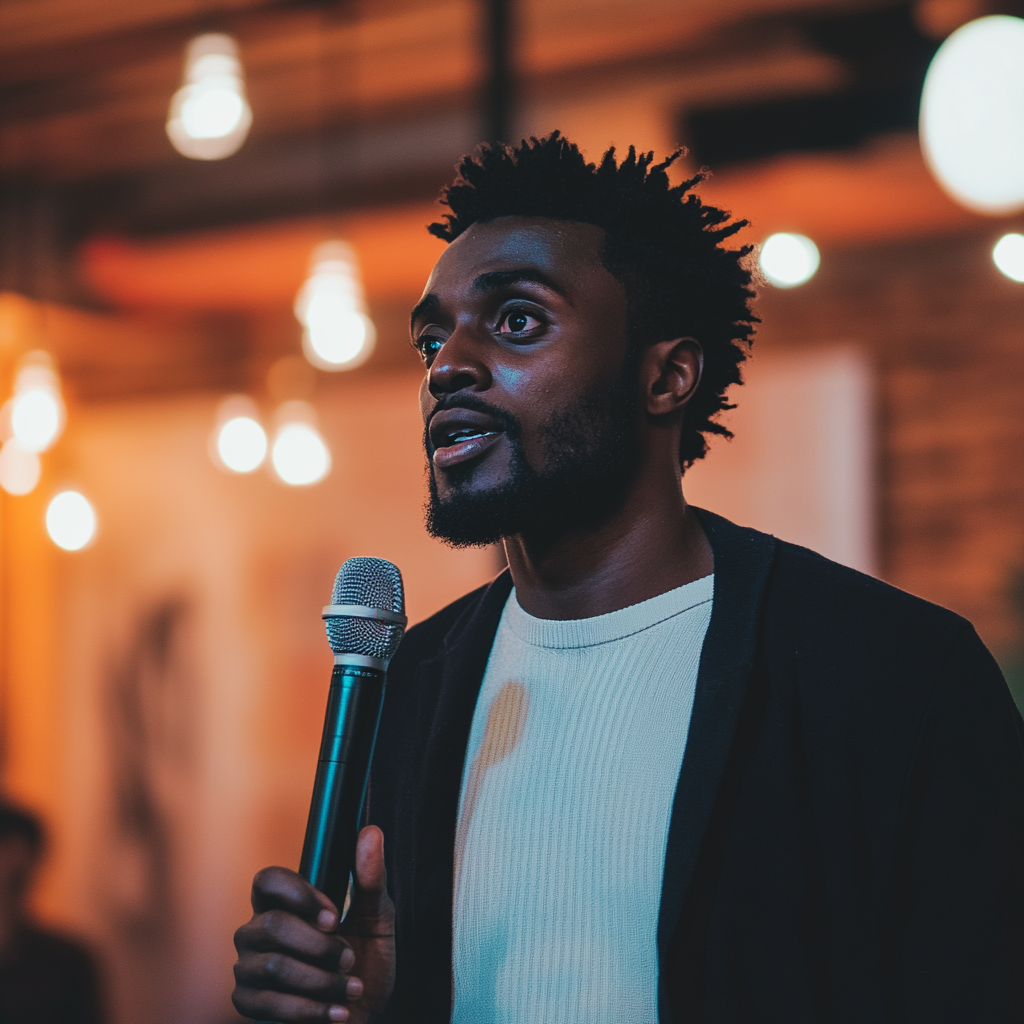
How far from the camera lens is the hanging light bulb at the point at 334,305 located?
387cm

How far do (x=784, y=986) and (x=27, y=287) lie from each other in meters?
4.87

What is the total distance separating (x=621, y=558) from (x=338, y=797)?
58 centimetres

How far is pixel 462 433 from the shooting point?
5.26 feet

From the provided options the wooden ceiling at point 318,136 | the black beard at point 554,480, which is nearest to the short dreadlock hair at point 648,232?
the black beard at point 554,480

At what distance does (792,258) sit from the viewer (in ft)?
12.8

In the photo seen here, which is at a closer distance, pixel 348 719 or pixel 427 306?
pixel 348 719

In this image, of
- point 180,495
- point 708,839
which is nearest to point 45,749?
point 180,495

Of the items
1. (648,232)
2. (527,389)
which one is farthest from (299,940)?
(648,232)

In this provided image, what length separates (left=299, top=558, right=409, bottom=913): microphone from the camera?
1.23m

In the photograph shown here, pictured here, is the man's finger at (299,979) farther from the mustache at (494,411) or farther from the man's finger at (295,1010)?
the mustache at (494,411)

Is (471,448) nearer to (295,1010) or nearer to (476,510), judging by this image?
(476,510)

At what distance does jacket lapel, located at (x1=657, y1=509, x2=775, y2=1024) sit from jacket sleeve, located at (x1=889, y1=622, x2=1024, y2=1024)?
8.5 inches

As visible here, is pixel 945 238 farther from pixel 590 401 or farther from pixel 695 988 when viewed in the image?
pixel 695 988

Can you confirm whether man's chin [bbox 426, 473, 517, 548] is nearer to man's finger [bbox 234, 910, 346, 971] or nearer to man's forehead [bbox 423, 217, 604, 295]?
man's forehead [bbox 423, 217, 604, 295]
